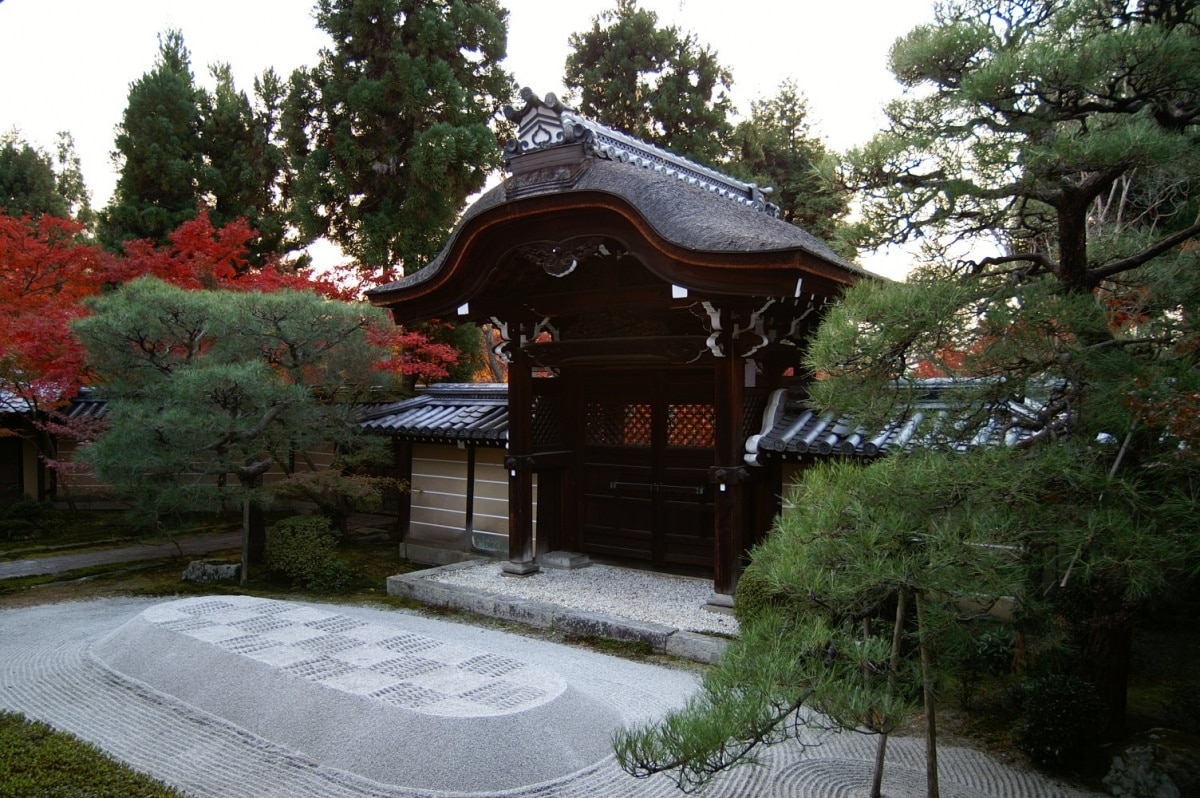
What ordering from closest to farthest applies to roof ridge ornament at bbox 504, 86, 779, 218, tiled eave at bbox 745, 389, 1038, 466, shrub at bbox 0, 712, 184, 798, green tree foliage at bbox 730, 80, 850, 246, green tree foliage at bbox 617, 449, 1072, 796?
green tree foliage at bbox 617, 449, 1072, 796
shrub at bbox 0, 712, 184, 798
tiled eave at bbox 745, 389, 1038, 466
roof ridge ornament at bbox 504, 86, 779, 218
green tree foliage at bbox 730, 80, 850, 246

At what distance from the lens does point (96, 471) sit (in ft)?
31.2

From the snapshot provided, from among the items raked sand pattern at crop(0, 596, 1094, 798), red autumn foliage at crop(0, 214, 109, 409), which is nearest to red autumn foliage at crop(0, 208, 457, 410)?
red autumn foliage at crop(0, 214, 109, 409)

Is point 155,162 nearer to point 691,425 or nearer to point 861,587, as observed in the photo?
point 691,425

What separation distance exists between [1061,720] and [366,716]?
4253mm

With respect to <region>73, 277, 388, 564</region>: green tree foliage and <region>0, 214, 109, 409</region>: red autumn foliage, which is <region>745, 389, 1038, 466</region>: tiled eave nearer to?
<region>73, 277, 388, 564</region>: green tree foliage

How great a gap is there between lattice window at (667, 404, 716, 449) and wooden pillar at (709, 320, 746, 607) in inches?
50.0

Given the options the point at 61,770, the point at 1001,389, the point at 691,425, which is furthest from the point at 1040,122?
the point at 61,770

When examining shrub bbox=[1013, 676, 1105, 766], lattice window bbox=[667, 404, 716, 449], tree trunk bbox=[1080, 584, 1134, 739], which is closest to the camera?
shrub bbox=[1013, 676, 1105, 766]

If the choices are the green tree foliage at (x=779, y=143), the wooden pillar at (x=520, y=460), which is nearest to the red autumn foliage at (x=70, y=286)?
the wooden pillar at (x=520, y=460)

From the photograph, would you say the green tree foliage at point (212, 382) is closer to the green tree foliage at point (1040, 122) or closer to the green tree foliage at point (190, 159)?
the green tree foliage at point (1040, 122)

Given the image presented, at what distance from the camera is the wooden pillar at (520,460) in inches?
374

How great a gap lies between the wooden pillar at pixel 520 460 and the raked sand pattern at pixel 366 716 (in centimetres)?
269

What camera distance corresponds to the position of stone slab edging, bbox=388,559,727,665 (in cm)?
711

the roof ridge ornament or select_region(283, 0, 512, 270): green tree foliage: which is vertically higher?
select_region(283, 0, 512, 270): green tree foliage
